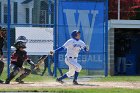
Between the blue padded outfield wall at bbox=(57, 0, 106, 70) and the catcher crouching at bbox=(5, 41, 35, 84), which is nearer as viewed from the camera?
the catcher crouching at bbox=(5, 41, 35, 84)

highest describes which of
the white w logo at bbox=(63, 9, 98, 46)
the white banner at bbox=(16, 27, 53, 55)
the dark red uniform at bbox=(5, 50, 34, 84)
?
the white w logo at bbox=(63, 9, 98, 46)

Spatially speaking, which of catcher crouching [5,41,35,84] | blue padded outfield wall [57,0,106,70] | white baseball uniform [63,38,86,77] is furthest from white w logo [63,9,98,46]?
catcher crouching [5,41,35,84]

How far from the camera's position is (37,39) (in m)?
19.6

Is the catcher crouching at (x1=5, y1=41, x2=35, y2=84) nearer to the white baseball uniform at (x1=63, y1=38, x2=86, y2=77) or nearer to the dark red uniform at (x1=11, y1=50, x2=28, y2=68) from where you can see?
the dark red uniform at (x1=11, y1=50, x2=28, y2=68)

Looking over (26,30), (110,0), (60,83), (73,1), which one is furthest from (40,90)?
(110,0)

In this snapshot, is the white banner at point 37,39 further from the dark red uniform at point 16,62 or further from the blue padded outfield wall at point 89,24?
the dark red uniform at point 16,62

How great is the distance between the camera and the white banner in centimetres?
1938

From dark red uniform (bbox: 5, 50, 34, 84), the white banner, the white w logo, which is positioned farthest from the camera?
the white w logo

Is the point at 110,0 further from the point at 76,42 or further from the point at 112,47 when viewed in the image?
the point at 76,42

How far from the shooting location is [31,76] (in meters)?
19.8

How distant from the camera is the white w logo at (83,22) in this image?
2041 centimetres

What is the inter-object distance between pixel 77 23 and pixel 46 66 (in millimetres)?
2113

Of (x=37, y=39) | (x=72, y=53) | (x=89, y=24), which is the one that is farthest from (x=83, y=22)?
(x=72, y=53)

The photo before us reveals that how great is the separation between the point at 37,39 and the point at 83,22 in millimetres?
2093
